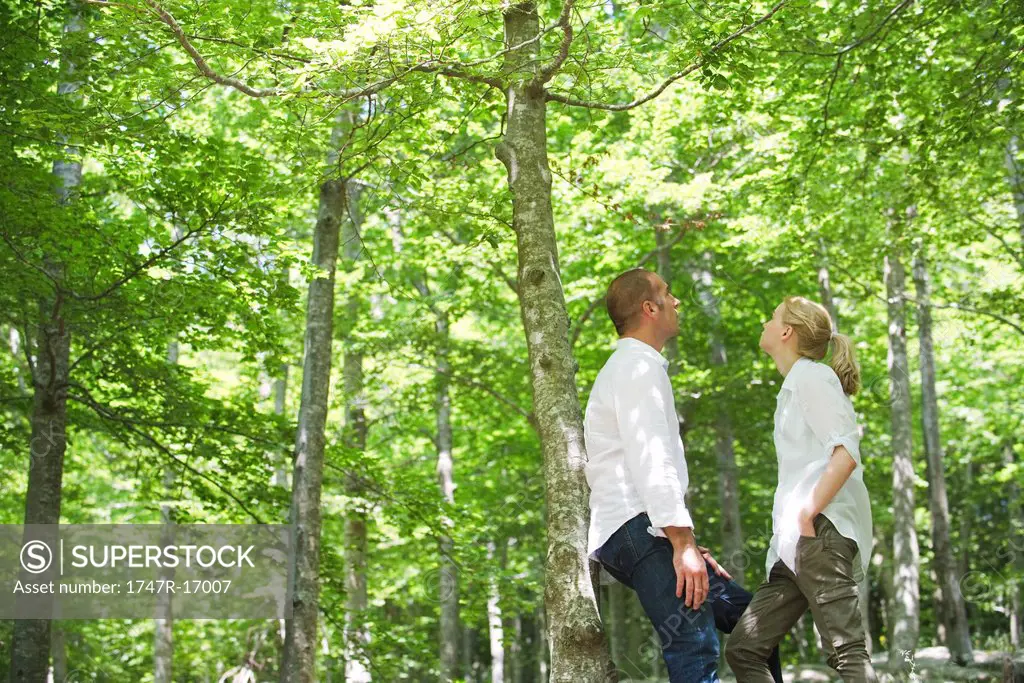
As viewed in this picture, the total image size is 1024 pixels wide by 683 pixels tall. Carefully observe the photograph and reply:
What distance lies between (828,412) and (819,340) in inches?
15.1

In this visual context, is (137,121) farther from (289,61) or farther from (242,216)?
(289,61)

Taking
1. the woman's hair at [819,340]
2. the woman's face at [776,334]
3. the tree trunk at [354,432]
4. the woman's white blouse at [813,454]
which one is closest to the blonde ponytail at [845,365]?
the woman's hair at [819,340]

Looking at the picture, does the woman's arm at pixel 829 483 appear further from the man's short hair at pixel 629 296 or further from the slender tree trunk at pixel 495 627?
the slender tree trunk at pixel 495 627

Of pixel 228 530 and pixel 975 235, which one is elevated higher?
pixel 975 235

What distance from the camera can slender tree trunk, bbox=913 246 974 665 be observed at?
46.7 ft

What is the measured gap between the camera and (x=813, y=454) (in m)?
3.74

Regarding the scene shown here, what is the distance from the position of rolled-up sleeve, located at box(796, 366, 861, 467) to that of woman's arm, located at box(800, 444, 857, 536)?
0.02 metres

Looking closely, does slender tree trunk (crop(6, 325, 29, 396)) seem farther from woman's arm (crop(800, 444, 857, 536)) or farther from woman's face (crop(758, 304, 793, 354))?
woman's arm (crop(800, 444, 857, 536))

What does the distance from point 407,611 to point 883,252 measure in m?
22.8

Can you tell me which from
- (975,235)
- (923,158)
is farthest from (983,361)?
(923,158)

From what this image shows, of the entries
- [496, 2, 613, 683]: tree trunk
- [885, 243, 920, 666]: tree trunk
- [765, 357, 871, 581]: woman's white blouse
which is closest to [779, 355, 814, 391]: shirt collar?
[765, 357, 871, 581]: woman's white blouse

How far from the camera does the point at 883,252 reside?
470 inches

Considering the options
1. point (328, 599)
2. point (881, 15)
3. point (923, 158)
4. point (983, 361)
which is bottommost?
point (328, 599)

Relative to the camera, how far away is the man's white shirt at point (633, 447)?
126 inches
